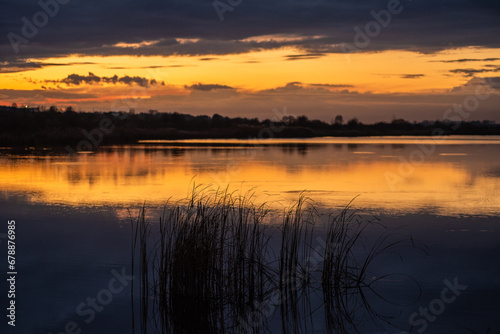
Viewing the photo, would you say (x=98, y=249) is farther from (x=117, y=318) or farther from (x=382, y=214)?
(x=382, y=214)

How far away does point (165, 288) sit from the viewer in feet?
17.7

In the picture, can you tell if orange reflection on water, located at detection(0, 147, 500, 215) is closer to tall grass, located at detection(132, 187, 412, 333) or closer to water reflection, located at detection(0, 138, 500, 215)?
water reflection, located at detection(0, 138, 500, 215)

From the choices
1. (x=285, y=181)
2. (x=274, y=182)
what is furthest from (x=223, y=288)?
(x=285, y=181)

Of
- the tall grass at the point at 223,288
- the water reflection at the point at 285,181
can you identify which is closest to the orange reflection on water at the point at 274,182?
the water reflection at the point at 285,181

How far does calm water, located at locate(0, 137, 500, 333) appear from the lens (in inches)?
219

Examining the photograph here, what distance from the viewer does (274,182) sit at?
587 inches

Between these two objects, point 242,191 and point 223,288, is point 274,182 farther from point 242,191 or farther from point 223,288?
point 223,288

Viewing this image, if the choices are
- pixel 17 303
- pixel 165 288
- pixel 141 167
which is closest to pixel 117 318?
pixel 165 288

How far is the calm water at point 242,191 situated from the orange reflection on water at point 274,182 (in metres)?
0.03

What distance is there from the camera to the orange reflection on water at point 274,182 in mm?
11633

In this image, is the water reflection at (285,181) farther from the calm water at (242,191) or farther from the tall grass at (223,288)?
the tall grass at (223,288)

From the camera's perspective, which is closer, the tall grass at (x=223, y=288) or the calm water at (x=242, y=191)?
the tall grass at (x=223, y=288)

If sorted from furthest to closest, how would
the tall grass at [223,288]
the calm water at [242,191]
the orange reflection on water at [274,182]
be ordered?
the orange reflection on water at [274,182] → the calm water at [242,191] → the tall grass at [223,288]

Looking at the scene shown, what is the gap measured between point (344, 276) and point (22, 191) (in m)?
9.56
